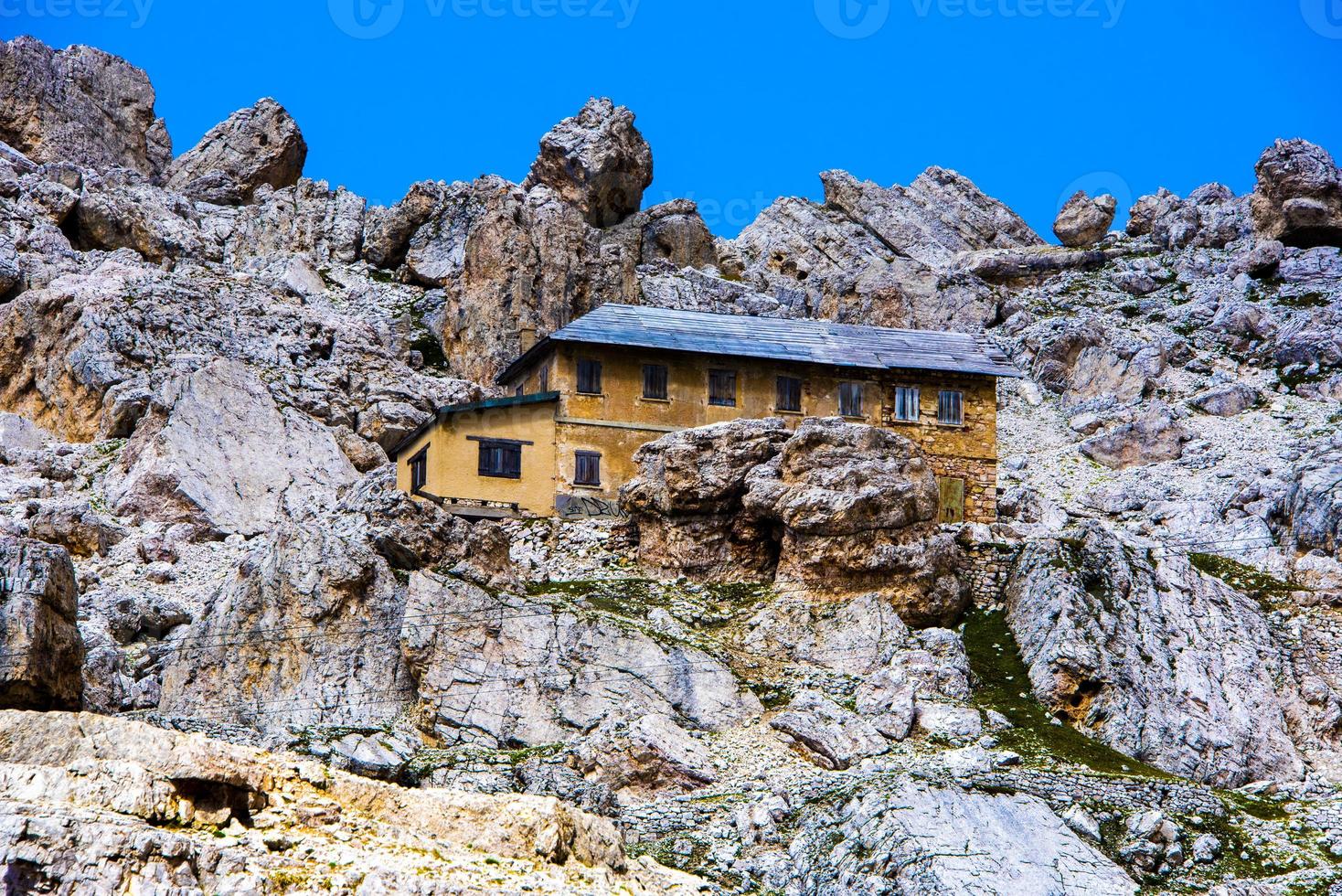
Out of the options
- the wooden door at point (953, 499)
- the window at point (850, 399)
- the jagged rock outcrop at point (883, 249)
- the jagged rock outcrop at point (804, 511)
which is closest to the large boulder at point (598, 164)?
the jagged rock outcrop at point (883, 249)

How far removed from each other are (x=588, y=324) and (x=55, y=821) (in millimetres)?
45468

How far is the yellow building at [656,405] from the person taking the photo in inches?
2247

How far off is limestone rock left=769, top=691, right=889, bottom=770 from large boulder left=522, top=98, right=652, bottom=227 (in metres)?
83.9

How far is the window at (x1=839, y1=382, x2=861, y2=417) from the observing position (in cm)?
6288

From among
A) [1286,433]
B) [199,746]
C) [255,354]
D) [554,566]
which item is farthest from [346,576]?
[1286,433]

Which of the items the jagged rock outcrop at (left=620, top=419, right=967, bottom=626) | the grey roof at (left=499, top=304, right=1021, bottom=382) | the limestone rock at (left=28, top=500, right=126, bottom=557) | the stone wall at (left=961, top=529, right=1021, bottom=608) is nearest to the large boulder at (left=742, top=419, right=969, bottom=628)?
the jagged rock outcrop at (left=620, top=419, right=967, bottom=626)

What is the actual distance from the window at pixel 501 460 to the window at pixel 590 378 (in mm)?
4356

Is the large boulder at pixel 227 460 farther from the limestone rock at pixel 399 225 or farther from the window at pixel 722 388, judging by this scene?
the limestone rock at pixel 399 225

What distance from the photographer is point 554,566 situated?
51.8 meters

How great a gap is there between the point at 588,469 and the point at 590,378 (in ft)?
13.8

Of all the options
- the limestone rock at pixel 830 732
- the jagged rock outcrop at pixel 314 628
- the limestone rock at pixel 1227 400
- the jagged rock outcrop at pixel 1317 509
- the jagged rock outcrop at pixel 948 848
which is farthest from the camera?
the limestone rock at pixel 1227 400

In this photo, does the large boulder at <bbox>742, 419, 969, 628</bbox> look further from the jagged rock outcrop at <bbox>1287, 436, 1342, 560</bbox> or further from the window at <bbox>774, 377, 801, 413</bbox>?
the jagged rock outcrop at <bbox>1287, 436, 1342, 560</bbox>

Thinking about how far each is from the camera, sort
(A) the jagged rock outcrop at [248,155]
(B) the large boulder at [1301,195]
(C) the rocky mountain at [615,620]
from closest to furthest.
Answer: (C) the rocky mountain at [615,620], (B) the large boulder at [1301,195], (A) the jagged rock outcrop at [248,155]

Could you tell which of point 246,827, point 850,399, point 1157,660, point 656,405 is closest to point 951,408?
point 850,399
